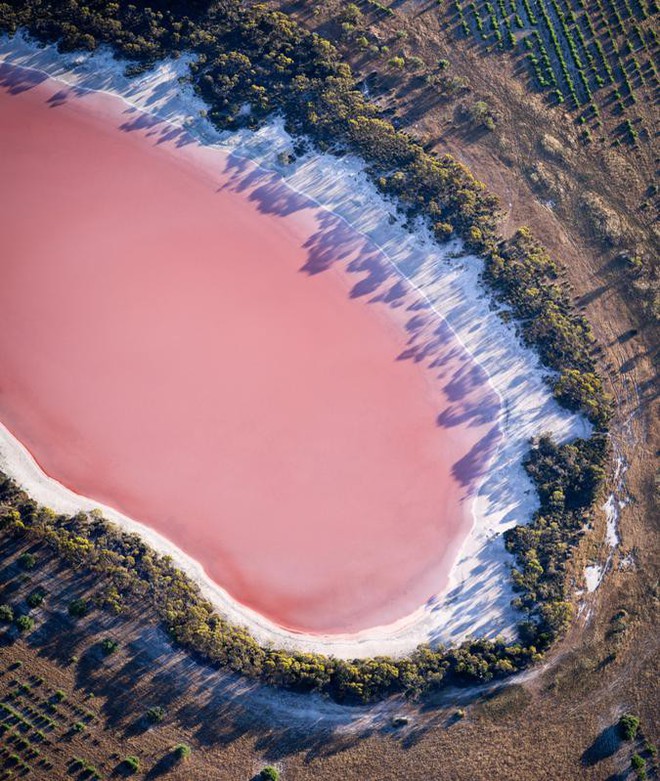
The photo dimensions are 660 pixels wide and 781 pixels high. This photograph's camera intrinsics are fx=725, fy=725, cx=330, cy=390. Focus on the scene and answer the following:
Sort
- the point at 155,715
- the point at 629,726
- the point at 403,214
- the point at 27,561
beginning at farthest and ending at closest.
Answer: the point at 403,214 < the point at 629,726 < the point at 27,561 < the point at 155,715

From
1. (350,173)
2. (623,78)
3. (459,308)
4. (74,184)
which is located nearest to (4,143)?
(74,184)

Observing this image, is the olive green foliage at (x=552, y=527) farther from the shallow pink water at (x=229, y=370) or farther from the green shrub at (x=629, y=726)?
the green shrub at (x=629, y=726)

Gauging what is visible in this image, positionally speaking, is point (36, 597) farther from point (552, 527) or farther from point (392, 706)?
point (552, 527)

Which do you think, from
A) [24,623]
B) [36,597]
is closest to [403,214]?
[36,597]

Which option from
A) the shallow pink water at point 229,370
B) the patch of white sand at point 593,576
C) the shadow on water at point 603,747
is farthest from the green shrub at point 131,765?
the patch of white sand at point 593,576

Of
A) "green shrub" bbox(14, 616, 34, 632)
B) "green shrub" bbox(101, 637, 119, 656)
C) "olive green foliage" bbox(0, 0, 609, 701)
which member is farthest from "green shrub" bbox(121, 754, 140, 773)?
"green shrub" bbox(14, 616, 34, 632)

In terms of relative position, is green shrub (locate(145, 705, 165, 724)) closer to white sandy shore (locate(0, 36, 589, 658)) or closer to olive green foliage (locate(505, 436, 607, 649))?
white sandy shore (locate(0, 36, 589, 658))
